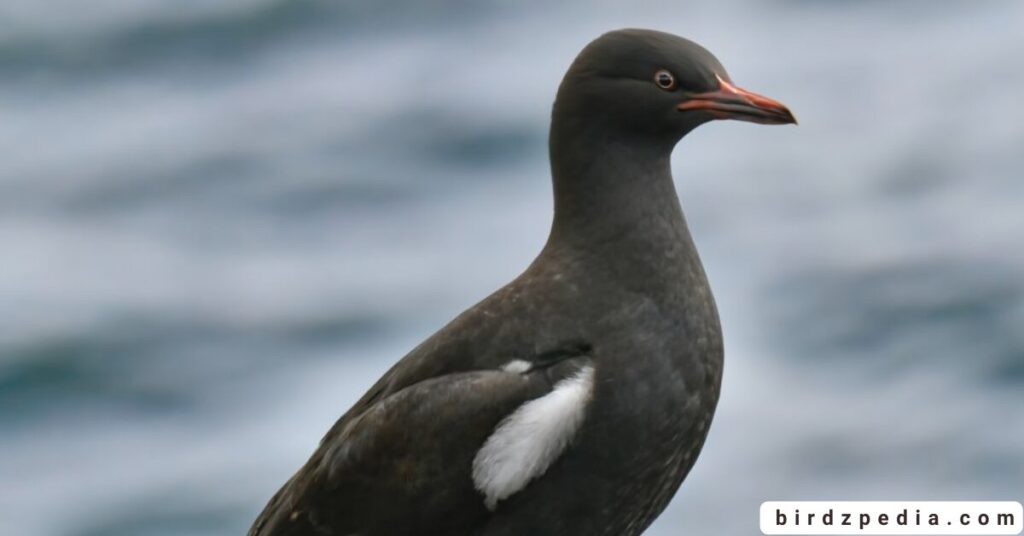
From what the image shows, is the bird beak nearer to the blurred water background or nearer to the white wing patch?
the white wing patch

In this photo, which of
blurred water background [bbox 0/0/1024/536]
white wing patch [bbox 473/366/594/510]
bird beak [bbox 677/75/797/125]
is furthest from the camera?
blurred water background [bbox 0/0/1024/536]

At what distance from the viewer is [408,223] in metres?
22.1

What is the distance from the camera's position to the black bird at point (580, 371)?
7020mm

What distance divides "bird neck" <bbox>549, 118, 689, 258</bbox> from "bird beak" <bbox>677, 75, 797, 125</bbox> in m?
0.21

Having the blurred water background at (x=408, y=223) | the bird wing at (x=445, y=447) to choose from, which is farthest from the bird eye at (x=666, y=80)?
the blurred water background at (x=408, y=223)

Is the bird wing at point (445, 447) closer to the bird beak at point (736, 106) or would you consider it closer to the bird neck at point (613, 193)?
the bird neck at point (613, 193)

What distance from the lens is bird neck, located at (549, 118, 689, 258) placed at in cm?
734

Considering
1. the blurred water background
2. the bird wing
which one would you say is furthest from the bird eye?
the blurred water background

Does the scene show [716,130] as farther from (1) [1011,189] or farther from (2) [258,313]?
(2) [258,313]

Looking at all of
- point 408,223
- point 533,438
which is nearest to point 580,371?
point 533,438

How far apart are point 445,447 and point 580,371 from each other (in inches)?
19.5

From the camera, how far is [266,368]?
20109mm

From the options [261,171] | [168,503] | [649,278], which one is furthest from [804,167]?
[649,278]

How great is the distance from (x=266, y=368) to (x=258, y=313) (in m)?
0.94
